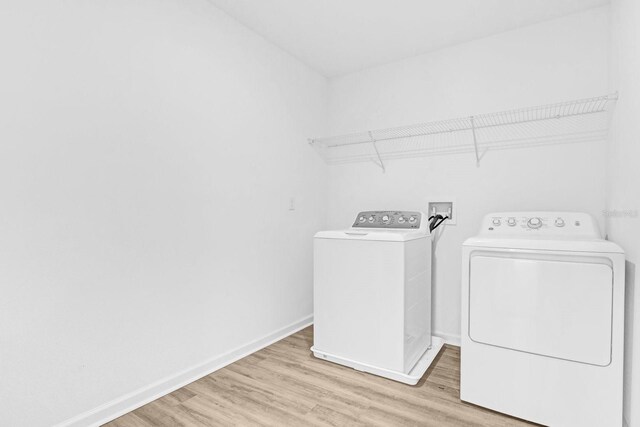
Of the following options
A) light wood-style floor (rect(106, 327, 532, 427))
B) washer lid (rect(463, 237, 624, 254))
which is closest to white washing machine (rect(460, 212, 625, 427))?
washer lid (rect(463, 237, 624, 254))

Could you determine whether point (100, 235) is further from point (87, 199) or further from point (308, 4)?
point (308, 4)

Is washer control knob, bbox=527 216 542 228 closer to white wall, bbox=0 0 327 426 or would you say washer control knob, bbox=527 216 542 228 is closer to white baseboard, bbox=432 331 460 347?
white baseboard, bbox=432 331 460 347

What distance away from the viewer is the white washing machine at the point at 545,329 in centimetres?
136

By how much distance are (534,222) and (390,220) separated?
2.81 feet

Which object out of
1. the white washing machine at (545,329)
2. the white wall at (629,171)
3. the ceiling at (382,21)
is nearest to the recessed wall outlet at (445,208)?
the white washing machine at (545,329)

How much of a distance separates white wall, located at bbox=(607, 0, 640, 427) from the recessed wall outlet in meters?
0.89

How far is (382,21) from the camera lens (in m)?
2.12

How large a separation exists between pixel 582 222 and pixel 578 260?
1.87 ft

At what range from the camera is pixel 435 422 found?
1506 millimetres

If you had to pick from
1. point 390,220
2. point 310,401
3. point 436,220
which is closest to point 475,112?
point 436,220

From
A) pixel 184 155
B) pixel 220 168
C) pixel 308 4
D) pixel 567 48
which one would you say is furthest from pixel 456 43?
pixel 184 155

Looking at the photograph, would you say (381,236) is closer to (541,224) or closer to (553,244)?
(553,244)

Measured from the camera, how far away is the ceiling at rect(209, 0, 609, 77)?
194 centimetres

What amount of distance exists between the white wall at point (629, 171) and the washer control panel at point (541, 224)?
0.14 m
